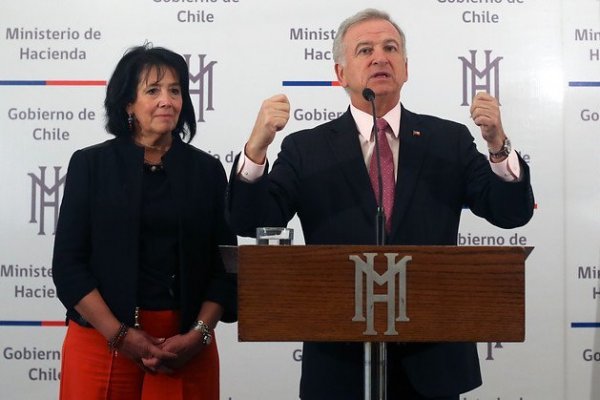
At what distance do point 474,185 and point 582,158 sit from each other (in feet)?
4.56

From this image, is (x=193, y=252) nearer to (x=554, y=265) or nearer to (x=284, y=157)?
(x=284, y=157)

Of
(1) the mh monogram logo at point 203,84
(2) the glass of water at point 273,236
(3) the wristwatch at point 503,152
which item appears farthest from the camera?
(1) the mh monogram logo at point 203,84

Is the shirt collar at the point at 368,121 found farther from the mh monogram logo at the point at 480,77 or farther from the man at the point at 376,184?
the mh monogram logo at the point at 480,77

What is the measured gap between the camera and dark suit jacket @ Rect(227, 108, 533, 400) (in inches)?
89.4

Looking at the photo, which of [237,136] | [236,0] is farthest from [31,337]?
[236,0]

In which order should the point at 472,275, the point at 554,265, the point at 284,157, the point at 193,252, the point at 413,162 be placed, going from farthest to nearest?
the point at 554,265 < the point at 193,252 < the point at 284,157 < the point at 413,162 < the point at 472,275

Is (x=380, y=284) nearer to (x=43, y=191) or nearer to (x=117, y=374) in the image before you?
(x=117, y=374)

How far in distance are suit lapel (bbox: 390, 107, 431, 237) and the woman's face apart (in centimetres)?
83

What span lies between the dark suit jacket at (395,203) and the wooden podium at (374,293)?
408mm

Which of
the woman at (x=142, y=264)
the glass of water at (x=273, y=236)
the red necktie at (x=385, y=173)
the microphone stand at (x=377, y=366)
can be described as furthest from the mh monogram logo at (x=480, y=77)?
the glass of water at (x=273, y=236)

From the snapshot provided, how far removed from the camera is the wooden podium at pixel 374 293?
1874 millimetres

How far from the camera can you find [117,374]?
2.72 m

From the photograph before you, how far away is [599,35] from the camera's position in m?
3.72

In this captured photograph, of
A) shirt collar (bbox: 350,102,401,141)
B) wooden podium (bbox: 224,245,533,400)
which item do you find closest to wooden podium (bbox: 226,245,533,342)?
wooden podium (bbox: 224,245,533,400)
